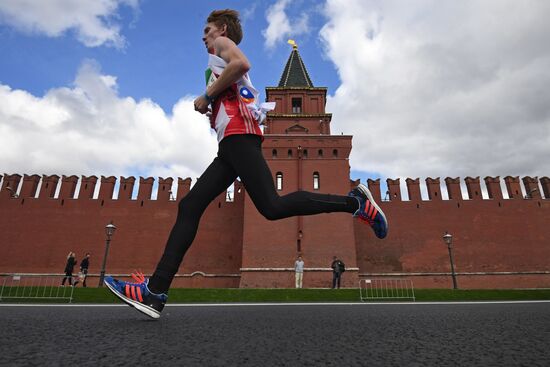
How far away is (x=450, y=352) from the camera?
46.9 inches

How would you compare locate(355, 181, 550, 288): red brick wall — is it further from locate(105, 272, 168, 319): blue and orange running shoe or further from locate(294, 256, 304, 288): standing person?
locate(105, 272, 168, 319): blue and orange running shoe

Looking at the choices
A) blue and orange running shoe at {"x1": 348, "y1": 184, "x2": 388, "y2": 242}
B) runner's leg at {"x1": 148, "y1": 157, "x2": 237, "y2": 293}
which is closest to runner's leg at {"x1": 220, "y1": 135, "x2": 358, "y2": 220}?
runner's leg at {"x1": 148, "y1": 157, "x2": 237, "y2": 293}

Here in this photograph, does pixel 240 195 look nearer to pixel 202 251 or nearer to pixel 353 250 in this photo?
pixel 202 251

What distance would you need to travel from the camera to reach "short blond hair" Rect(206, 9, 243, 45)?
100 inches

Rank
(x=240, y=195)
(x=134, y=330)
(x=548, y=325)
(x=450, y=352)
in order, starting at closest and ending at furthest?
(x=450, y=352), (x=134, y=330), (x=548, y=325), (x=240, y=195)

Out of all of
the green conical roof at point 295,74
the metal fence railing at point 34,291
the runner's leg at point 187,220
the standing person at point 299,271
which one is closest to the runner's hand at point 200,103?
the runner's leg at point 187,220

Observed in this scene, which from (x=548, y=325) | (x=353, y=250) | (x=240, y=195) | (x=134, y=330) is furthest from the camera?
(x=240, y=195)

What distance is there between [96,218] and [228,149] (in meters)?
20.7

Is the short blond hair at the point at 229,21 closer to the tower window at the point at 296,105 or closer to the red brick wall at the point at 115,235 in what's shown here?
the red brick wall at the point at 115,235

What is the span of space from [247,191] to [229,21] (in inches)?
52.1

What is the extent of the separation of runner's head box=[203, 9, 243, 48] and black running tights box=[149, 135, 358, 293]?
847 mm

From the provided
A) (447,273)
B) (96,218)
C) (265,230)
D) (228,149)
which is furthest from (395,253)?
(228,149)

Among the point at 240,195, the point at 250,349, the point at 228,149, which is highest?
the point at 240,195

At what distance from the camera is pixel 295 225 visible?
18.1 m
